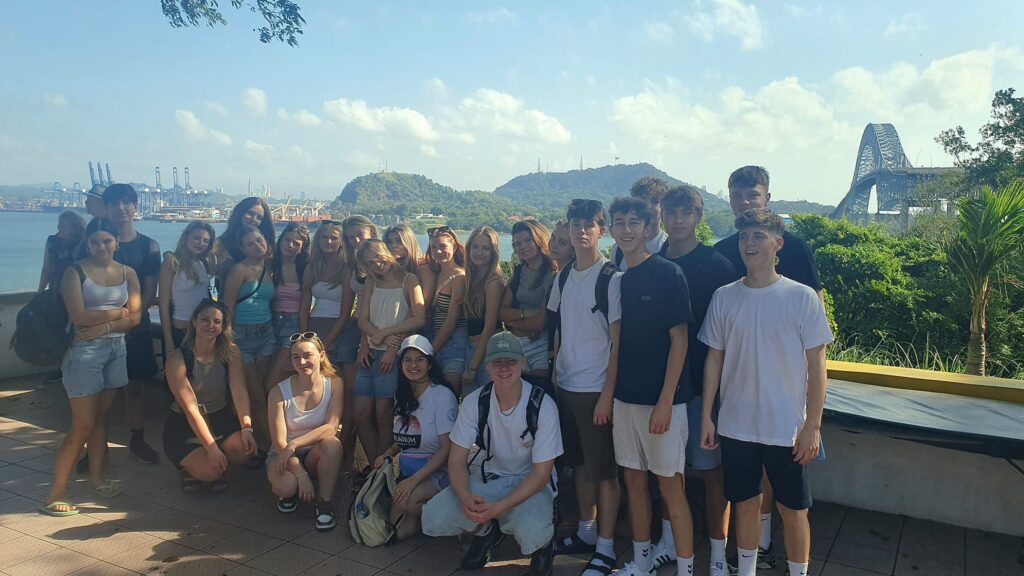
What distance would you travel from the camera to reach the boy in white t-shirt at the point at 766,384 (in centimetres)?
274

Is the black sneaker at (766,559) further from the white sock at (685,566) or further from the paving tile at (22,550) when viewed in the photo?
the paving tile at (22,550)

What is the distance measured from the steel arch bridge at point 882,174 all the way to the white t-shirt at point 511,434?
185 feet

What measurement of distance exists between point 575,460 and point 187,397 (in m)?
2.49

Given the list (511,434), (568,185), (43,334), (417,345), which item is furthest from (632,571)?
(568,185)

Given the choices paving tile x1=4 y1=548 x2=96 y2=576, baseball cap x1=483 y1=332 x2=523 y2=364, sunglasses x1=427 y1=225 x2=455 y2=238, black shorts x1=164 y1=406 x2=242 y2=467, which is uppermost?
sunglasses x1=427 y1=225 x2=455 y2=238

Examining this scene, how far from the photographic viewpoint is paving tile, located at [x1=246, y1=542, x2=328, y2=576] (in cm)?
330

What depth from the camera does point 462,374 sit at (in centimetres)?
431

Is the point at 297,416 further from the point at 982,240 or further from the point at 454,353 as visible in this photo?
the point at 982,240

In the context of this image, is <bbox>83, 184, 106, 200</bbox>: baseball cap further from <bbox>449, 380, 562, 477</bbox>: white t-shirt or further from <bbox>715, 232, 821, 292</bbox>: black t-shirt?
<bbox>715, 232, 821, 292</bbox>: black t-shirt

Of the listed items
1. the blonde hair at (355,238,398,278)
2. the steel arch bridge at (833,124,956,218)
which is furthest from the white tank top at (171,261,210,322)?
the steel arch bridge at (833,124,956,218)

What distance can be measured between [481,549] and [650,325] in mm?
1472

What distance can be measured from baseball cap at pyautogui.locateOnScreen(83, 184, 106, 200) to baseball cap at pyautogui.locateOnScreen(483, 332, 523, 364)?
374cm

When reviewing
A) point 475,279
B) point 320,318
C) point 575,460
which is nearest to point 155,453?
point 320,318

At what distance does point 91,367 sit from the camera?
4.12m
